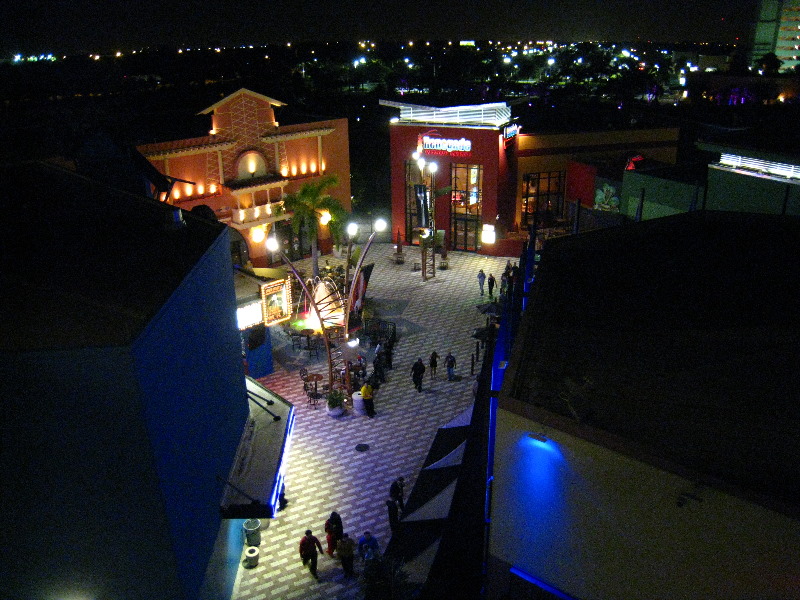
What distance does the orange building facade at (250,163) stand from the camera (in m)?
28.7

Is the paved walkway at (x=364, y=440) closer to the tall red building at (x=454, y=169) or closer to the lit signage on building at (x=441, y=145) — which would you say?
the tall red building at (x=454, y=169)

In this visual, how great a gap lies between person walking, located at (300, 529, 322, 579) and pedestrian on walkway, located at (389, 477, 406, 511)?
2.34 m

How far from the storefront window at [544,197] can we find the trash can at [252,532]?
25.7 meters

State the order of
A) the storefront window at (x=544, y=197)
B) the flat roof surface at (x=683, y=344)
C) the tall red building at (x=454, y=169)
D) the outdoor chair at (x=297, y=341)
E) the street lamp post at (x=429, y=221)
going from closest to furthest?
the flat roof surface at (x=683, y=344) → the outdoor chair at (x=297, y=341) → the street lamp post at (x=429, y=221) → the tall red building at (x=454, y=169) → the storefront window at (x=544, y=197)

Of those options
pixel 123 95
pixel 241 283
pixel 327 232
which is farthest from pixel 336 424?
pixel 123 95

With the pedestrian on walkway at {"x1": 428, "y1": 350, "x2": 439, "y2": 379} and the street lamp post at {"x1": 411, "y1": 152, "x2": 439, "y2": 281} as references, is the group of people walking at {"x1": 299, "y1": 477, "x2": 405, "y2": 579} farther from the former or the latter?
the street lamp post at {"x1": 411, "y1": 152, "x2": 439, "y2": 281}

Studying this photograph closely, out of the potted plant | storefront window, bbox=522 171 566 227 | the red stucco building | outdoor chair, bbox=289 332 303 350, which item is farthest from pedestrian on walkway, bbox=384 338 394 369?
storefront window, bbox=522 171 566 227

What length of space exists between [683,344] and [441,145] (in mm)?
25275

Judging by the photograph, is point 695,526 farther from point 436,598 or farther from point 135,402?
point 135,402

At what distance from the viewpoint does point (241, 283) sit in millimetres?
21828

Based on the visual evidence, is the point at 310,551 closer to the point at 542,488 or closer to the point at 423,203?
the point at 542,488

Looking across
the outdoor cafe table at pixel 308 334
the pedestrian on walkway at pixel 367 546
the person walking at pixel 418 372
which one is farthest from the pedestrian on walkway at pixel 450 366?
the pedestrian on walkway at pixel 367 546

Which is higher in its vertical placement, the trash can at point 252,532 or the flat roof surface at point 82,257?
the flat roof surface at point 82,257

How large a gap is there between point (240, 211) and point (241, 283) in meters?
9.62
